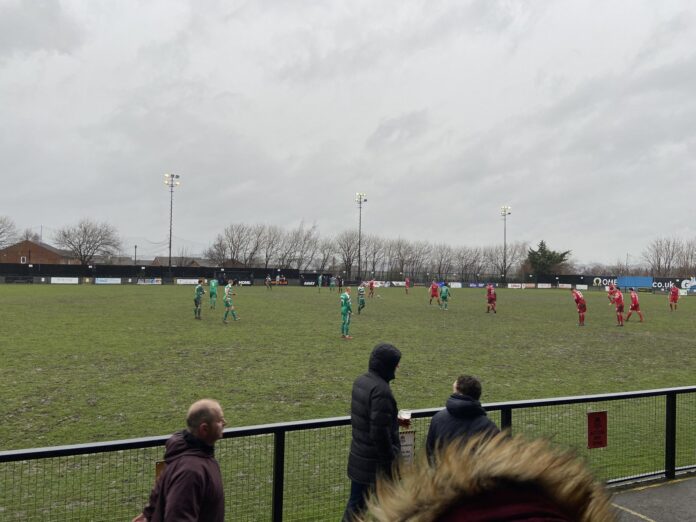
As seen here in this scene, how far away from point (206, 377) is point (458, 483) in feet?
35.1

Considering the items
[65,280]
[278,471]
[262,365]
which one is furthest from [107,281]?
[278,471]

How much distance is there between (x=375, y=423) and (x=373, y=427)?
4 cm

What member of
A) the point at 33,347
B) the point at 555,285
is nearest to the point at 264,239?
the point at 555,285

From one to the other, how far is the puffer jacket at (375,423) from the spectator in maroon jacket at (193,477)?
4.74 feet

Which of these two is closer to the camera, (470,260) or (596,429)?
(596,429)

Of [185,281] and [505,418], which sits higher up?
[185,281]

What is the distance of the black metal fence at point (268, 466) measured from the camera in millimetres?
4141

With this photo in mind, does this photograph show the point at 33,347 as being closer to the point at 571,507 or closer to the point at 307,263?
the point at 571,507

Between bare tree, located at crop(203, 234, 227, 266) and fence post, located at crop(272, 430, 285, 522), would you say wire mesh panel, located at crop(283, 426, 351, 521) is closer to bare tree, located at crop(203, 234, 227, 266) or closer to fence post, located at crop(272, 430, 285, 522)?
fence post, located at crop(272, 430, 285, 522)

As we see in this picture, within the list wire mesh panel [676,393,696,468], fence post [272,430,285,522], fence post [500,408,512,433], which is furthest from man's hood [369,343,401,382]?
wire mesh panel [676,393,696,468]

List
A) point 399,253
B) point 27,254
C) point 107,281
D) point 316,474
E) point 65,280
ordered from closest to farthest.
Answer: point 316,474 < point 65,280 < point 107,281 < point 27,254 < point 399,253

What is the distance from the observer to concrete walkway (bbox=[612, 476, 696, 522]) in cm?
479

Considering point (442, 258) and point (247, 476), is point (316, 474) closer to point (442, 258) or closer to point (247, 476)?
point (247, 476)

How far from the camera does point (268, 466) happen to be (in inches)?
204
